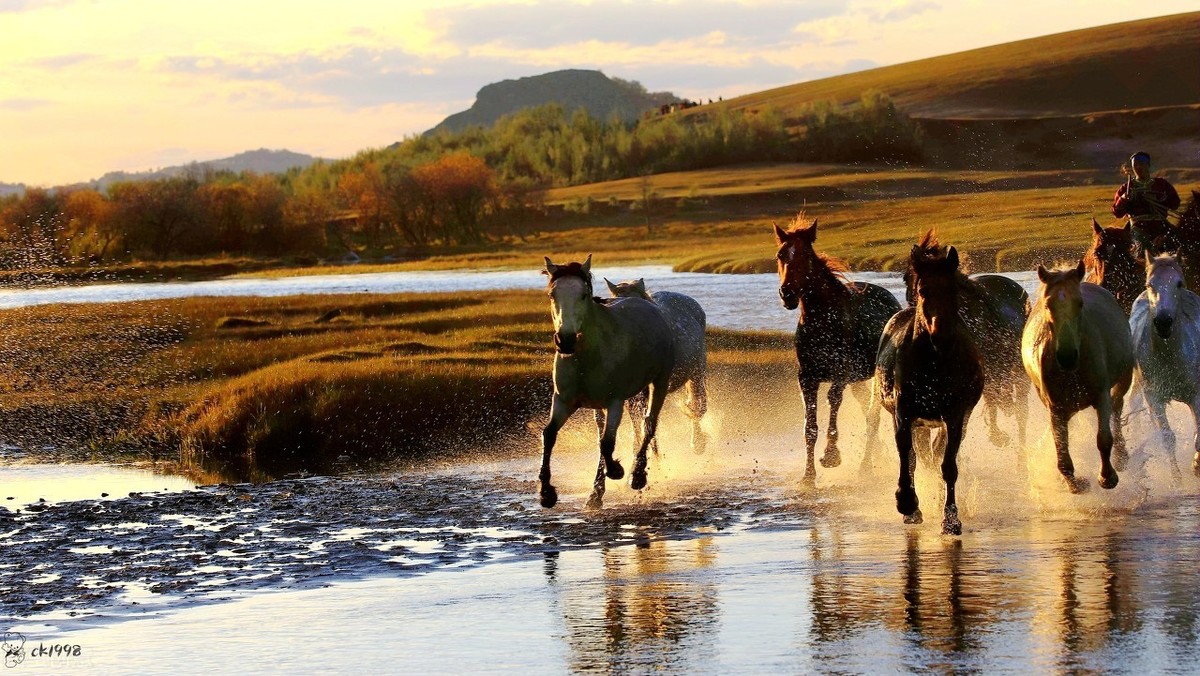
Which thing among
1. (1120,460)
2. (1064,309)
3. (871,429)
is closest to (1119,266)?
(1120,460)

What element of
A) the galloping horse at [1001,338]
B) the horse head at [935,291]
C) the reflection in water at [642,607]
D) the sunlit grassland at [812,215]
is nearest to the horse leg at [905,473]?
the horse head at [935,291]

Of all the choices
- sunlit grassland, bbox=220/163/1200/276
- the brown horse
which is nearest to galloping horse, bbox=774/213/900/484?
the brown horse

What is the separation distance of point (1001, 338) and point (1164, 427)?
2109 mm

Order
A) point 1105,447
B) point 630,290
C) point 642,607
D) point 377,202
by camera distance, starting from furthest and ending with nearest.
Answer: point 377,202 → point 630,290 → point 1105,447 → point 642,607

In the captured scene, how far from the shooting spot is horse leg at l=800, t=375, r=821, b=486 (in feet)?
52.1

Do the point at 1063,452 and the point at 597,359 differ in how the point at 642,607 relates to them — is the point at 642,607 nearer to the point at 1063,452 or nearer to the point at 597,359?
the point at 597,359

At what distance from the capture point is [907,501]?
13.0m

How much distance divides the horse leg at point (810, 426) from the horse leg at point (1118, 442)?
9.44 feet

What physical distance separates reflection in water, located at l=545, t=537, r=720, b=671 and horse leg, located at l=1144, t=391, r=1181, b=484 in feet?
15.1

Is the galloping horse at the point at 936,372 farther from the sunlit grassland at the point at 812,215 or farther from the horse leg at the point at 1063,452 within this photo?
the sunlit grassland at the point at 812,215

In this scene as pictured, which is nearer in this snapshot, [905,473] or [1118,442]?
[905,473]

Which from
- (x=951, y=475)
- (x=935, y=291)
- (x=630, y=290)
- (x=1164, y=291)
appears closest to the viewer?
(x=935, y=291)

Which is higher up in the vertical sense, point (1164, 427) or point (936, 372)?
point (936, 372)

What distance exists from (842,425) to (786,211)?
71.4 metres
